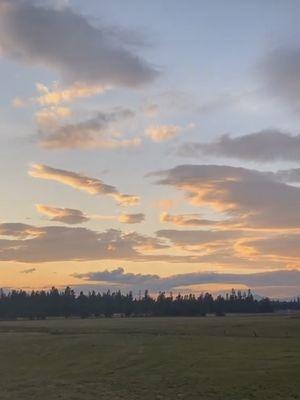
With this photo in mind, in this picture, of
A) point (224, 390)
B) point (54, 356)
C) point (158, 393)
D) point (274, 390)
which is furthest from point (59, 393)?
point (54, 356)

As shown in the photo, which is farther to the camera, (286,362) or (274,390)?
(286,362)

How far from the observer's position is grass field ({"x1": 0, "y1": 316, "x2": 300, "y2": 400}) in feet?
139

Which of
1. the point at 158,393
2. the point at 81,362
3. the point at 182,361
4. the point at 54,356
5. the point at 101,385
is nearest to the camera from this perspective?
the point at 158,393

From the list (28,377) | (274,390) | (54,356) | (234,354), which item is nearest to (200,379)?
(274,390)

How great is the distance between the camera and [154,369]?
2112 inches

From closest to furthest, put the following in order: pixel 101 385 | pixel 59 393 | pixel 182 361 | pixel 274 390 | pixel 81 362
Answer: pixel 274 390 < pixel 59 393 < pixel 101 385 < pixel 182 361 < pixel 81 362

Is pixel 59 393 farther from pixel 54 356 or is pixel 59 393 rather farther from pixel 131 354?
pixel 54 356

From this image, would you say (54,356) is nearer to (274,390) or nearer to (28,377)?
(28,377)

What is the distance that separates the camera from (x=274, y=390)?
39.8 meters

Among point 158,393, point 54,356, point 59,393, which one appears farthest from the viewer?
point 54,356

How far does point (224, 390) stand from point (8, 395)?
625 inches

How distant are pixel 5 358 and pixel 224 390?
127ft

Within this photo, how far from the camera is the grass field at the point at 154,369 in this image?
139 ft

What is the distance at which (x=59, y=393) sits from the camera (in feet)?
149
